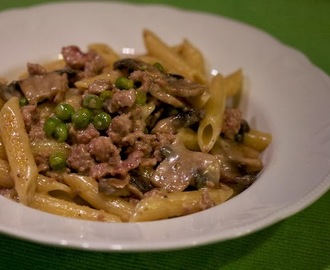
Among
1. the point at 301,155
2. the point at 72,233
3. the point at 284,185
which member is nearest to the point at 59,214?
the point at 72,233

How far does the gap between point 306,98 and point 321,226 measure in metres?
0.84

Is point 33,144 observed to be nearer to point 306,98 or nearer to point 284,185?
point 284,185

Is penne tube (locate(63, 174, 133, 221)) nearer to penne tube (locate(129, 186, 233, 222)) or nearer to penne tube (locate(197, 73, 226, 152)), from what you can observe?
penne tube (locate(129, 186, 233, 222))

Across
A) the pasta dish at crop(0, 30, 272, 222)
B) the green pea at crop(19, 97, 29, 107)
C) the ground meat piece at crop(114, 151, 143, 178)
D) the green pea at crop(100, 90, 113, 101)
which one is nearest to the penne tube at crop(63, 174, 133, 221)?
the pasta dish at crop(0, 30, 272, 222)

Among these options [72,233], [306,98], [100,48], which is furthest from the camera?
[100,48]

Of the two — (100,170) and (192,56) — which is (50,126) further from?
(192,56)

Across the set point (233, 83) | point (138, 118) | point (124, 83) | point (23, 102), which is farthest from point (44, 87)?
point (233, 83)

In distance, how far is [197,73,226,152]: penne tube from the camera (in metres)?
2.71

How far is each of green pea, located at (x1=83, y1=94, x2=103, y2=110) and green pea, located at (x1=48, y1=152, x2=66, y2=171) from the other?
0.29 metres

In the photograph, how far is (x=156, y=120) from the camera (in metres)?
2.78

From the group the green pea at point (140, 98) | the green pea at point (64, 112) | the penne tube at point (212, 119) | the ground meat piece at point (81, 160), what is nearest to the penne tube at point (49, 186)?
the ground meat piece at point (81, 160)

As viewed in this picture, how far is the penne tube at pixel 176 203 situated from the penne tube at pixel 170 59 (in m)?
0.90

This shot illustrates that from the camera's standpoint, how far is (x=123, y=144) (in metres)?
2.58

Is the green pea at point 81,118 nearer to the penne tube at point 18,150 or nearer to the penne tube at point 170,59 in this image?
the penne tube at point 18,150
